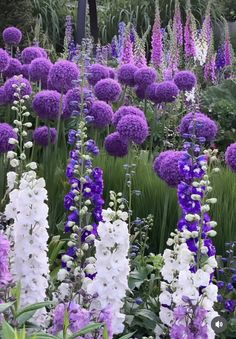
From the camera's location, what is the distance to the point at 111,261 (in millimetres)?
1976

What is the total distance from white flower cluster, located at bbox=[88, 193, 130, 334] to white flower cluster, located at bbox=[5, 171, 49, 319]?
0.16 m

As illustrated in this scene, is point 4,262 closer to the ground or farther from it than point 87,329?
farther from it

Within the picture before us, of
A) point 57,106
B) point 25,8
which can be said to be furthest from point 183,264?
point 25,8

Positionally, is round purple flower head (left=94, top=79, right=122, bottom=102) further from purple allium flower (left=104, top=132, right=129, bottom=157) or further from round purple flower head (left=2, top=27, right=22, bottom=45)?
round purple flower head (left=2, top=27, right=22, bottom=45)

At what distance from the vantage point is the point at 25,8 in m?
7.75

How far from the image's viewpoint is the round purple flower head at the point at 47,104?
4.00 m

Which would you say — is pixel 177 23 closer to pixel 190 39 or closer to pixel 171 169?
pixel 190 39

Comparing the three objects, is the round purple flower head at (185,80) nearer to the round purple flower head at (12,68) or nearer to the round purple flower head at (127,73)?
the round purple flower head at (127,73)

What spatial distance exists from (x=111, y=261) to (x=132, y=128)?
1.69 metres

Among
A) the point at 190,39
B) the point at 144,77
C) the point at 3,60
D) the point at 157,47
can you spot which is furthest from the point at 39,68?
the point at 190,39

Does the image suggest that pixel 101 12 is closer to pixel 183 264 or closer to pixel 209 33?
pixel 209 33

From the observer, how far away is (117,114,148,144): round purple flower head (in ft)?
11.8

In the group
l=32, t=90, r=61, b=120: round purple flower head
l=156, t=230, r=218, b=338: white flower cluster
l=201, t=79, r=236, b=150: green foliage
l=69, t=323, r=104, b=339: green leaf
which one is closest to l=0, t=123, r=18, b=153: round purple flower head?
l=32, t=90, r=61, b=120: round purple flower head

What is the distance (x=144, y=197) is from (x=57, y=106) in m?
0.72
